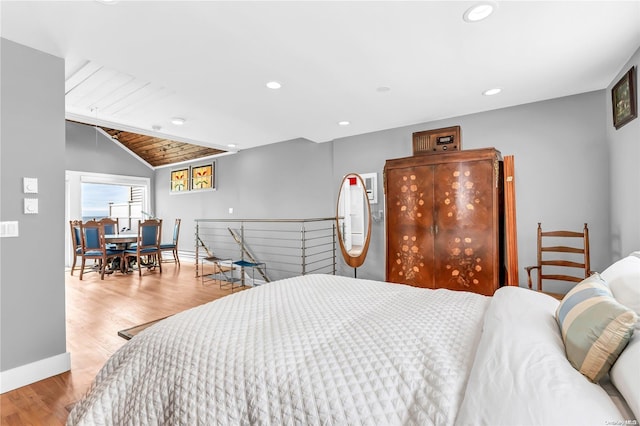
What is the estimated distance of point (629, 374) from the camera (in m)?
0.66

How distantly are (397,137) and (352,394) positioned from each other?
360 cm

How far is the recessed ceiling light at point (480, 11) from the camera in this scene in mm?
1584

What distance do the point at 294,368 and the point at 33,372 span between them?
2.23m

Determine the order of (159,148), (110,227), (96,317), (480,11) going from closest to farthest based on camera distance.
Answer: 1. (480,11)
2. (96,317)
3. (110,227)
4. (159,148)

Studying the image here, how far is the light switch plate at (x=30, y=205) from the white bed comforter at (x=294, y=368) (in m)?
1.45

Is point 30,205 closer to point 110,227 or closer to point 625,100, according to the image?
point 625,100

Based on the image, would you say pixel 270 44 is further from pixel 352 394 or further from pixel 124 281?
pixel 124 281

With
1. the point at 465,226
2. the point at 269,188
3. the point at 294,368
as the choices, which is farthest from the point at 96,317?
the point at 465,226

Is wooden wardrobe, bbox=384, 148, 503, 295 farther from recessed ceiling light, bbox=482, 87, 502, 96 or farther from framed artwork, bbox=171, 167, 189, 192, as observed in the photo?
framed artwork, bbox=171, 167, 189, 192

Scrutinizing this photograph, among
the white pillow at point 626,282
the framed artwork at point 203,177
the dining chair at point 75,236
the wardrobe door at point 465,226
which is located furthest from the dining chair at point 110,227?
the white pillow at point 626,282

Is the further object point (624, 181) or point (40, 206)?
point (624, 181)

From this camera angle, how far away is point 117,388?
3.56ft

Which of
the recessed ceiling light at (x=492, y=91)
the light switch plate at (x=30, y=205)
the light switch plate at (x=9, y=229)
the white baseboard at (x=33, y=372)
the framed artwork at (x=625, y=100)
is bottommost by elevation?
the white baseboard at (x=33, y=372)

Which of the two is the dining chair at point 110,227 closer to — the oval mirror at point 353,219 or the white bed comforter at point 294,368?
the oval mirror at point 353,219
